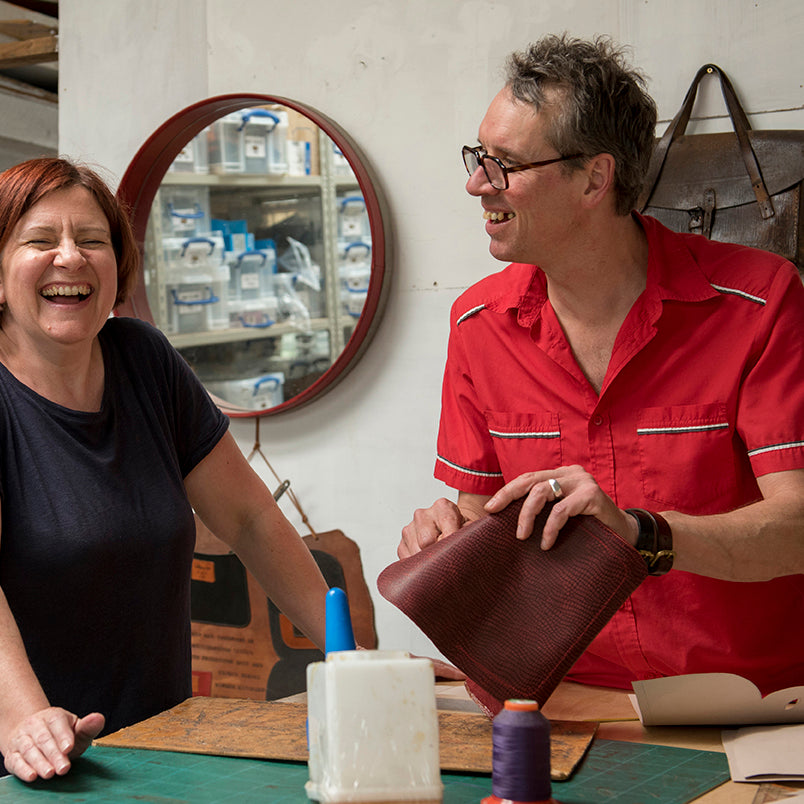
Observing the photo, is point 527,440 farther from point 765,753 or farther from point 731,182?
point 731,182

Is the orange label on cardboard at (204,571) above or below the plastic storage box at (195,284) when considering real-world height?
below

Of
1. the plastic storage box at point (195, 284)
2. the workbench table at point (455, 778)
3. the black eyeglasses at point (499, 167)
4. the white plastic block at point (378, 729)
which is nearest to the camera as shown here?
the white plastic block at point (378, 729)

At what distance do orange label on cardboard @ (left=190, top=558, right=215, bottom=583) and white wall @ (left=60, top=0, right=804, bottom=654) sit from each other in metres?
0.31

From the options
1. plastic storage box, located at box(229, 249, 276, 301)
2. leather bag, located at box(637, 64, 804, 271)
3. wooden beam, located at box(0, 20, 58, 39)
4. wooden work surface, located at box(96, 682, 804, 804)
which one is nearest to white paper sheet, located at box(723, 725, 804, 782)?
wooden work surface, located at box(96, 682, 804, 804)

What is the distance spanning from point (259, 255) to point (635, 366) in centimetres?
167

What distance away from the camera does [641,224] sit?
1.91 m

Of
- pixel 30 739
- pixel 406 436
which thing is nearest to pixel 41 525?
pixel 30 739

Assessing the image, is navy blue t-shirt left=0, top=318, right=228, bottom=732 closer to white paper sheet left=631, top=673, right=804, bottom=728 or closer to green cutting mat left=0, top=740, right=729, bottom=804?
green cutting mat left=0, top=740, right=729, bottom=804

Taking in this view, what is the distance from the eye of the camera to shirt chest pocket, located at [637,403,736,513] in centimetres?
170

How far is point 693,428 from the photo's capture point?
5.60 feet

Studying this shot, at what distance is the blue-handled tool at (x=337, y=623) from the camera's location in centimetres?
103

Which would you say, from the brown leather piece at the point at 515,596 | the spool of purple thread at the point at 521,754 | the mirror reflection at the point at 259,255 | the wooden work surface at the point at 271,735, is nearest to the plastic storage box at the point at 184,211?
the mirror reflection at the point at 259,255

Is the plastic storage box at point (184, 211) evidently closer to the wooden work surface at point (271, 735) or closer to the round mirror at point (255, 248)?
the round mirror at point (255, 248)

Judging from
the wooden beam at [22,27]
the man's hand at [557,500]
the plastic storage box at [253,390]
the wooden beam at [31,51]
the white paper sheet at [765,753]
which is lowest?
the white paper sheet at [765,753]
